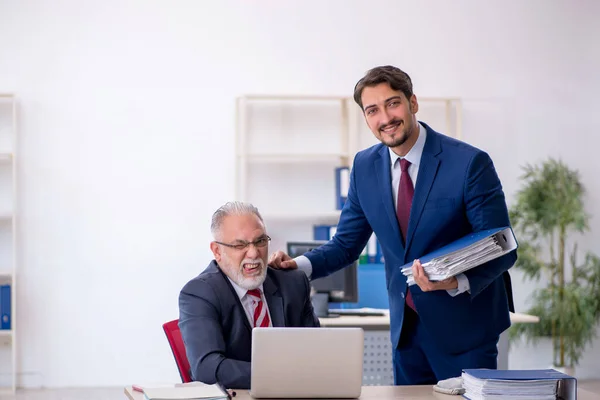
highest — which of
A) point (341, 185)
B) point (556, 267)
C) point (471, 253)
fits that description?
point (341, 185)

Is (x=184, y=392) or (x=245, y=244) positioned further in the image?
(x=245, y=244)

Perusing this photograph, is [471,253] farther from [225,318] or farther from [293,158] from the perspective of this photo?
[293,158]

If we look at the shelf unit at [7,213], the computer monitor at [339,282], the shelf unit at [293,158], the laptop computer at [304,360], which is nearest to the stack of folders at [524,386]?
the laptop computer at [304,360]

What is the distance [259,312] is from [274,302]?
7cm

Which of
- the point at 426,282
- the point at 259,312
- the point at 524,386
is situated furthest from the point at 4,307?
the point at 524,386

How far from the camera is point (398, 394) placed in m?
2.40

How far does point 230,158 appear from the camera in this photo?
6871 mm

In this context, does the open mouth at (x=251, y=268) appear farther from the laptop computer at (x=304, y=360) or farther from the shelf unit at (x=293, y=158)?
the shelf unit at (x=293, y=158)

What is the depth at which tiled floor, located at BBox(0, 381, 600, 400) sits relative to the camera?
20.2 feet

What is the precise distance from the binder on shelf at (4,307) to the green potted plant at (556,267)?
12.9 ft

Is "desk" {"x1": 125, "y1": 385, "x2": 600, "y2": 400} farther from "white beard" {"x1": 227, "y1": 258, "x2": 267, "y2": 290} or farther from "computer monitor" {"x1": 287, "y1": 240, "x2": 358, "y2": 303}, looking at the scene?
"computer monitor" {"x1": 287, "y1": 240, "x2": 358, "y2": 303}

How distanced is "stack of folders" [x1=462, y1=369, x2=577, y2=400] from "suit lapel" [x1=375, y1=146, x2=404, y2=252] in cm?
75

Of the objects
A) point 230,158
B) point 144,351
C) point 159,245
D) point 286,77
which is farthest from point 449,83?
point 144,351

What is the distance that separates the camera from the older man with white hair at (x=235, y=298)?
2.60 metres
